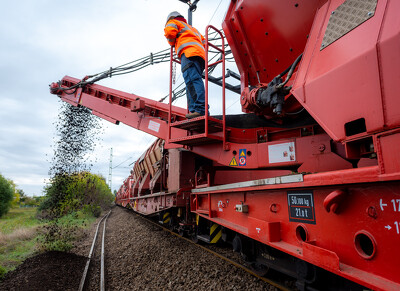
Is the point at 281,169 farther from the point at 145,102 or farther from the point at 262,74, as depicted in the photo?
the point at 145,102

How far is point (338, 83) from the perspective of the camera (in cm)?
180

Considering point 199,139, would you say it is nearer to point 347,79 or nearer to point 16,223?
point 347,79

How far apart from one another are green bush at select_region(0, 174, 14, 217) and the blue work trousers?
29140mm

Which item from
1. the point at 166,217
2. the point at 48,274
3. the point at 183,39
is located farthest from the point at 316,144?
the point at 166,217

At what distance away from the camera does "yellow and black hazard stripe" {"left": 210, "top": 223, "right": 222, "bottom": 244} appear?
4637mm

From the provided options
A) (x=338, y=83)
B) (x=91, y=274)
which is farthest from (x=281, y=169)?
(x=91, y=274)

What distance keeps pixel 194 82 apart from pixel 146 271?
348 cm

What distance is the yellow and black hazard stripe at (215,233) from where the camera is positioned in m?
4.64

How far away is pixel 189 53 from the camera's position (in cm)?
425

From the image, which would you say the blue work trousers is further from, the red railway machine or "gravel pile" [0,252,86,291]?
"gravel pile" [0,252,86,291]

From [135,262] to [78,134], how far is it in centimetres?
387

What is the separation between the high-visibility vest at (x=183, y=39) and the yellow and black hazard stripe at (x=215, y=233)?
310cm

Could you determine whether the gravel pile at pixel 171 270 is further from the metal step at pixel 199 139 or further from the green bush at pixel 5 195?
the green bush at pixel 5 195

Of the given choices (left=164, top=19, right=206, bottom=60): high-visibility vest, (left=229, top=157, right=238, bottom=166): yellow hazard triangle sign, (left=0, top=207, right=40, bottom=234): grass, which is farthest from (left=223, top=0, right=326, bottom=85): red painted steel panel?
(left=0, top=207, right=40, bottom=234): grass
